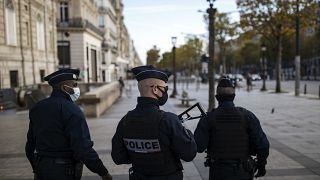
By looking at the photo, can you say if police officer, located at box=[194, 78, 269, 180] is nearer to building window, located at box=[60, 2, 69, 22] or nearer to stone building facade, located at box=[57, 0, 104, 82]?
stone building facade, located at box=[57, 0, 104, 82]

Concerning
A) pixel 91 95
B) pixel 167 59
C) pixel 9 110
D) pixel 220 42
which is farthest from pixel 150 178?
pixel 167 59

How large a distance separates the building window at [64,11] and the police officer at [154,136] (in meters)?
48.3

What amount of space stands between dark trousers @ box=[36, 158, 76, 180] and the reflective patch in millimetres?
825

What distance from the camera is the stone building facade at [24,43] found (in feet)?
83.8

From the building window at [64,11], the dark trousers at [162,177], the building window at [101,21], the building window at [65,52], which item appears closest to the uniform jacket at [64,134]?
the dark trousers at [162,177]

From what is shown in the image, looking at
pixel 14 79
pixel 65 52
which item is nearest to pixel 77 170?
pixel 14 79

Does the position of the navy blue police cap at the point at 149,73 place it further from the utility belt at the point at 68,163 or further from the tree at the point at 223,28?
the tree at the point at 223,28

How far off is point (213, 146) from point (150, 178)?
1.13 meters

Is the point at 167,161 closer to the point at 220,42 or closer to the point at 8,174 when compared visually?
the point at 8,174

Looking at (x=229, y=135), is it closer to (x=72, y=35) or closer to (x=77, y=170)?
(x=77, y=170)

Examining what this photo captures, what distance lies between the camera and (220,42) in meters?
65.2

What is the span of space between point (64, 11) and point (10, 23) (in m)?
24.2

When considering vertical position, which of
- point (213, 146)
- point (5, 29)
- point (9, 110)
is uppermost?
point (5, 29)

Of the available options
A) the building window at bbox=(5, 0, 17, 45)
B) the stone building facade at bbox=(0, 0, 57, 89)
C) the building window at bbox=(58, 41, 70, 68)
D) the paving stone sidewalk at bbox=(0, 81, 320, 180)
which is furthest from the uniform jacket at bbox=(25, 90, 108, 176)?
the building window at bbox=(58, 41, 70, 68)
